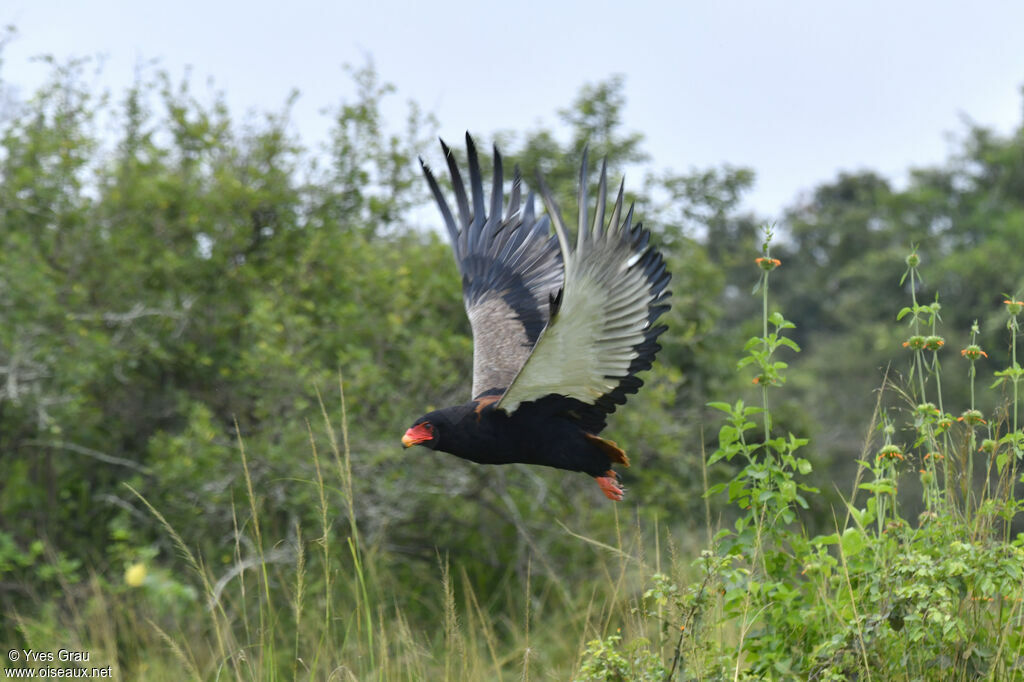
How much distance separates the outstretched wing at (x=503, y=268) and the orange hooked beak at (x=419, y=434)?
941mm

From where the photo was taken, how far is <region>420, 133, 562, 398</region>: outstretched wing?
4.67 metres

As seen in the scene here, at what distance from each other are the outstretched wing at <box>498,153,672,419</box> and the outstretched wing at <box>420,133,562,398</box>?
1029 millimetres

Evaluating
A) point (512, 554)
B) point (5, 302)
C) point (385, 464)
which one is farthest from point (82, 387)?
point (512, 554)

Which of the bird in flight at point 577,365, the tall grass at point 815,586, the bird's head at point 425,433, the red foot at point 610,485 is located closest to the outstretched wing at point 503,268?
the bird in flight at point 577,365

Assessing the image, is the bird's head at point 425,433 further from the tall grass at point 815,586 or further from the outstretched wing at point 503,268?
the outstretched wing at point 503,268

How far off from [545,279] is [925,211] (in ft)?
52.3

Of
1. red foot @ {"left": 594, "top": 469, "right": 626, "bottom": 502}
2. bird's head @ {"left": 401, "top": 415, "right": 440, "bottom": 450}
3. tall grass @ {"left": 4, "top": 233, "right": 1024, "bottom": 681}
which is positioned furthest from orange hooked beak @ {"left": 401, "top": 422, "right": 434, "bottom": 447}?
red foot @ {"left": 594, "top": 469, "right": 626, "bottom": 502}

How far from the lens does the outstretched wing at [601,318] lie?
319 cm

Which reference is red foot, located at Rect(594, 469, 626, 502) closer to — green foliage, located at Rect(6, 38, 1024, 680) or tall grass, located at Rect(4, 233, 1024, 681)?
tall grass, located at Rect(4, 233, 1024, 681)

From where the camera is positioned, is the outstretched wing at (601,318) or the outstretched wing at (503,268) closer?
the outstretched wing at (601,318)

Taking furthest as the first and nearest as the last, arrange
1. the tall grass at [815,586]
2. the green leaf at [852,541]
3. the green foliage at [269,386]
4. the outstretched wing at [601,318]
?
1. the green foliage at [269,386]
2. the outstretched wing at [601,318]
3. the green leaf at [852,541]
4. the tall grass at [815,586]

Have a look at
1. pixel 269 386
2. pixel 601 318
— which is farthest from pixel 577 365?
pixel 269 386

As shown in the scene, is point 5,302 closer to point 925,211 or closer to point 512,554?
point 512,554

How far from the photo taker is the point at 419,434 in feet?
11.8
